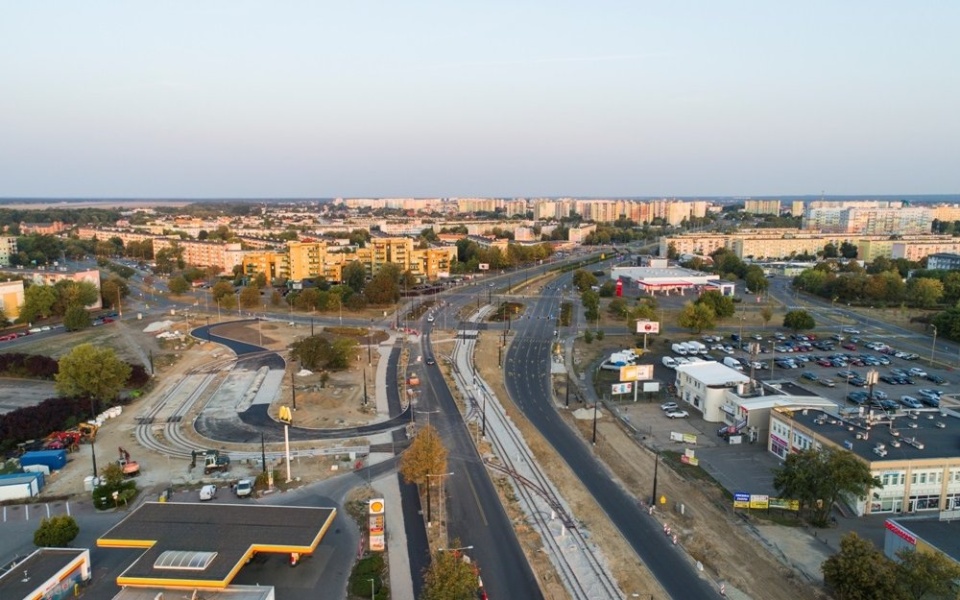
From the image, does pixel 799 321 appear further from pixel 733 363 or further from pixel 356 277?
pixel 356 277

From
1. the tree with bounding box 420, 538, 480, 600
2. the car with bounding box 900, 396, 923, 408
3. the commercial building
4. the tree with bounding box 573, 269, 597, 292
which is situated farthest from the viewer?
the commercial building

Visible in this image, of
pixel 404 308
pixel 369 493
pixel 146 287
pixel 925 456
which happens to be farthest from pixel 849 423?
pixel 146 287

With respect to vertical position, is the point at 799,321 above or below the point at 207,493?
above

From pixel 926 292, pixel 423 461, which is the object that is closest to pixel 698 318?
pixel 926 292

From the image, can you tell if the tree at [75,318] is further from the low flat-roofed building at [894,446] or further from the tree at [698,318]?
the low flat-roofed building at [894,446]

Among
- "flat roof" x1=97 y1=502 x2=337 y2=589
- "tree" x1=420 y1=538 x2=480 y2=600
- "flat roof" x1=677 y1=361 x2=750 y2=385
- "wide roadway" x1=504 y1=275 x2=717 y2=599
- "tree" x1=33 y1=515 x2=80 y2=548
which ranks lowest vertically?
"wide roadway" x1=504 y1=275 x2=717 y2=599

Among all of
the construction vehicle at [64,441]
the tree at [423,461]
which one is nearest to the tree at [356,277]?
the construction vehicle at [64,441]

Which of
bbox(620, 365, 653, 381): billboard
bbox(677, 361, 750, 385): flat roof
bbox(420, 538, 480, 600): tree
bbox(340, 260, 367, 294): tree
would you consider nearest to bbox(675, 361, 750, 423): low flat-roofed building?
bbox(677, 361, 750, 385): flat roof

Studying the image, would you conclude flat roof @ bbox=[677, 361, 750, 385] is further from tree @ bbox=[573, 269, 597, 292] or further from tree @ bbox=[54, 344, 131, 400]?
tree @ bbox=[573, 269, 597, 292]
